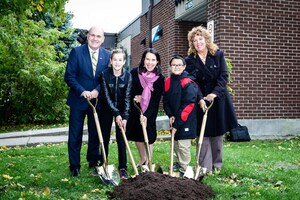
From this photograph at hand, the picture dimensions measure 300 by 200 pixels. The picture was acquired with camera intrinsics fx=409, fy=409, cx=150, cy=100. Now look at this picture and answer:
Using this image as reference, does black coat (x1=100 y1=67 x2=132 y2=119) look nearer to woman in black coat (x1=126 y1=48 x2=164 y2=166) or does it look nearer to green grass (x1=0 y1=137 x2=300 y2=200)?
woman in black coat (x1=126 y1=48 x2=164 y2=166)

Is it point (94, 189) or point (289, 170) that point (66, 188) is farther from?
point (289, 170)

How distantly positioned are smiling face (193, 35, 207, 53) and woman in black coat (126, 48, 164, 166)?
53 cm

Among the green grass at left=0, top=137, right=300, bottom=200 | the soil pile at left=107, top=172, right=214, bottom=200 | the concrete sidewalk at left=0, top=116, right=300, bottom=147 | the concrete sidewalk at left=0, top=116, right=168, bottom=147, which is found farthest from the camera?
the concrete sidewalk at left=0, top=116, right=300, bottom=147

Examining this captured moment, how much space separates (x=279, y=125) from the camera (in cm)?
1012

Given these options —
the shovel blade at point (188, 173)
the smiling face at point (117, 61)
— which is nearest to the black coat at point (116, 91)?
the smiling face at point (117, 61)

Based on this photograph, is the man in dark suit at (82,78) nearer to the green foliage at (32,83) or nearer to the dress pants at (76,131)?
the dress pants at (76,131)

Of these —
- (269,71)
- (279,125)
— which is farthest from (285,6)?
(279,125)

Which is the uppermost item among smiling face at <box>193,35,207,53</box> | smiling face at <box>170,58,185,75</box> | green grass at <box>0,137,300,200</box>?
smiling face at <box>193,35,207,53</box>

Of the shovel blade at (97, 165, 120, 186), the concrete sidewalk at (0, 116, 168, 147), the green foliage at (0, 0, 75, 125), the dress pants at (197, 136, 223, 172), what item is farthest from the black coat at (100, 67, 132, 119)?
the green foliage at (0, 0, 75, 125)

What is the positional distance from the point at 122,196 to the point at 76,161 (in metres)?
1.43

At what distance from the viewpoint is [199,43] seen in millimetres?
5266

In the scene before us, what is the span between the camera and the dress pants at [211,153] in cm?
542

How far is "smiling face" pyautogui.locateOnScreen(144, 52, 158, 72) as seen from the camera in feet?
16.8

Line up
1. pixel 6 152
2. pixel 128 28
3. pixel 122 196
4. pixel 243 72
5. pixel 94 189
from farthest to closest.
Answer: pixel 128 28 < pixel 243 72 < pixel 6 152 < pixel 94 189 < pixel 122 196
